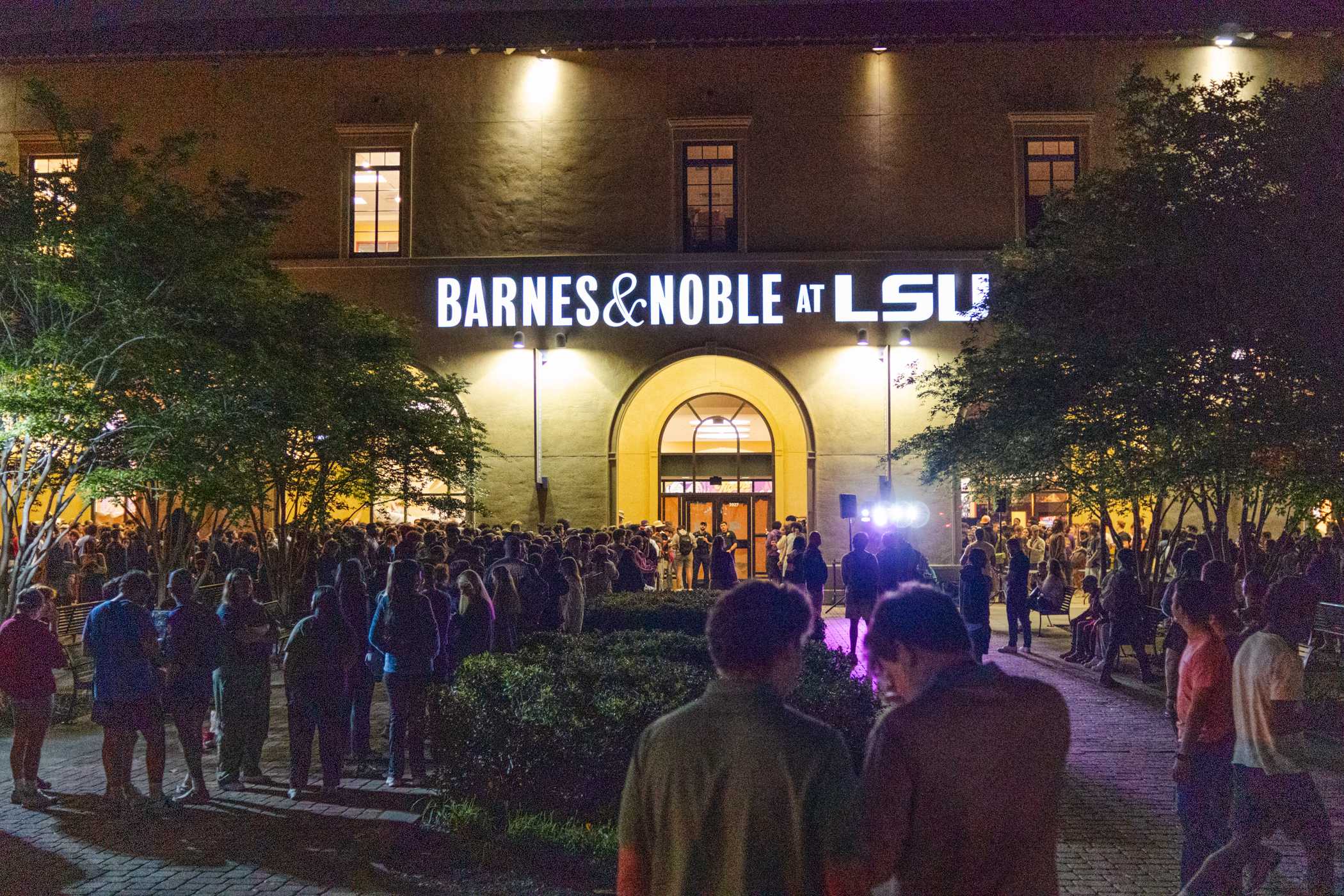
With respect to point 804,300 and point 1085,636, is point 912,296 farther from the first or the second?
point 1085,636

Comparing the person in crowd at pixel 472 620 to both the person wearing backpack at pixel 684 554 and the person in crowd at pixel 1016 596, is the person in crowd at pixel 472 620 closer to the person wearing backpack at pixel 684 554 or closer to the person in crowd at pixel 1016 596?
the person in crowd at pixel 1016 596

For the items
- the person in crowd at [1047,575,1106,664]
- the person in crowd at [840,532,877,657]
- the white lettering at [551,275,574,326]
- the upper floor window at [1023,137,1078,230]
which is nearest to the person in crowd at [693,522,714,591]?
the white lettering at [551,275,574,326]

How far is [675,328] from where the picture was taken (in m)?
25.6

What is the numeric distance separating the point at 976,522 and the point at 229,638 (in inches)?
833

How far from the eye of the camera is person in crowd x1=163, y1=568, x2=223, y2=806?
8625mm

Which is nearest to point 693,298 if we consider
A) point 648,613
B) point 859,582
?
point 859,582

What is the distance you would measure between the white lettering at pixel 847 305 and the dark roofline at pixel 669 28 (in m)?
5.57

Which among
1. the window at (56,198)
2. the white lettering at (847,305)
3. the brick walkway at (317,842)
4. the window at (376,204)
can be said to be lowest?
the brick walkway at (317,842)

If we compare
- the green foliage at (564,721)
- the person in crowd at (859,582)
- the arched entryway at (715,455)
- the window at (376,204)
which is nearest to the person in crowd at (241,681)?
the green foliage at (564,721)

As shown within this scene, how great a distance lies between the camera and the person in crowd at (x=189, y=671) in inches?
340

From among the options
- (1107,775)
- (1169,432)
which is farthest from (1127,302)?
(1107,775)

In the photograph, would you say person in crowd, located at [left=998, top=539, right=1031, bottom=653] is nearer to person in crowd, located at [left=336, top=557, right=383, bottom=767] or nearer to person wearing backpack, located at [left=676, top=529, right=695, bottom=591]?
person wearing backpack, located at [left=676, top=529, right=695, bottom=591]

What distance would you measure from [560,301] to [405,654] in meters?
17.2

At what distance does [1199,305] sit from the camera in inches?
445
